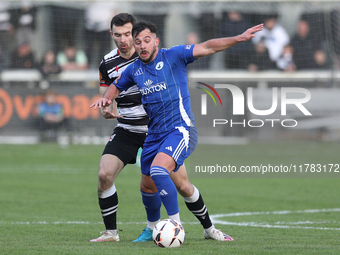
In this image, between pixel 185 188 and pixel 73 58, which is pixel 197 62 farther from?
pixel 185 188

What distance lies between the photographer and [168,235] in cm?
528

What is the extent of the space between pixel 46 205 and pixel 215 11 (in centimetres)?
1319

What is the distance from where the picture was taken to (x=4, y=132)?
19.3 meters

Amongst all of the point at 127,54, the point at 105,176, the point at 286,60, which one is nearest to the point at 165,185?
the point at 105,176

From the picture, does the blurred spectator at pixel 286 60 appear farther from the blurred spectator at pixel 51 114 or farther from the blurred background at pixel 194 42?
the blurred spectator at pixel 51 114

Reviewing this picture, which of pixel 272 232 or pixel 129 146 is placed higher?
pixel 129 146

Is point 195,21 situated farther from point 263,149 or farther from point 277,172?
point 277,172

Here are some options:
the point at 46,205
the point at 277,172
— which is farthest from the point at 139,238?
the point at 277,172

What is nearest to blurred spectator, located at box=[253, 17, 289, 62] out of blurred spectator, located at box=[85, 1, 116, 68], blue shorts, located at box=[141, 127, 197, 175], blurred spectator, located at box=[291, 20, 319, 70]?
blurred spectator, located at box=[291, 20, 319, 70]

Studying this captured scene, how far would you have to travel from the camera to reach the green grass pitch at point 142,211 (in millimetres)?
5398

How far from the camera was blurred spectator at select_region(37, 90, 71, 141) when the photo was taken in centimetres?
1898

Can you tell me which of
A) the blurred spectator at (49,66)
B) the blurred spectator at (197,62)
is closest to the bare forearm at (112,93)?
the blurred spectator at (49,66)

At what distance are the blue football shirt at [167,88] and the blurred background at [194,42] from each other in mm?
13691

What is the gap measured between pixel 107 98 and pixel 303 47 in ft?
52.2
